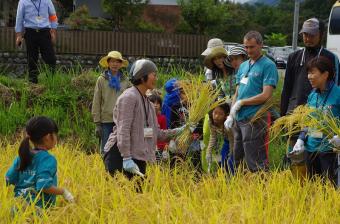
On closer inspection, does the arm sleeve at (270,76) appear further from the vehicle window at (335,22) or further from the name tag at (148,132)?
the vehicle window at (335,22)

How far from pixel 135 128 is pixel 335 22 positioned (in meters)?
11.8

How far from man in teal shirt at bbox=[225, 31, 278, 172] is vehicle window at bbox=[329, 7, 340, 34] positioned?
34.2 ft

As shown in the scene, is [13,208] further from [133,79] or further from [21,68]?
[21,68]

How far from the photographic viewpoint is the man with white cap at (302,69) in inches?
183

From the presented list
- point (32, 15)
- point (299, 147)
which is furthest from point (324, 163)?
point (32, 15)

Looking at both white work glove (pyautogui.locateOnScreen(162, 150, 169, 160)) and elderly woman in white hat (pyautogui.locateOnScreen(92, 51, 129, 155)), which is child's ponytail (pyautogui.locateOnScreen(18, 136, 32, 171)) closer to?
white work glove (pyautogui.locateOnScreen(162, 150, 169, 160))

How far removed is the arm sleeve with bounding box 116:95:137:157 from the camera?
3938 millimetres

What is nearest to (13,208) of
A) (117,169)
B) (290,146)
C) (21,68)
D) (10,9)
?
(117,169)

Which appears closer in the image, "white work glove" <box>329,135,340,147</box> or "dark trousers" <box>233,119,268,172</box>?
"white work glove" <box>329,135,340,147</box>

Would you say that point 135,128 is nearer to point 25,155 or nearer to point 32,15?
point 25,155

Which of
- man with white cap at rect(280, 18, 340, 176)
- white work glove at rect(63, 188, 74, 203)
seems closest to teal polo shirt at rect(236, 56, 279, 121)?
man with white cap at rect(280, 18, 340, 176)

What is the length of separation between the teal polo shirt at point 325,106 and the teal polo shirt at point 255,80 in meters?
0.60

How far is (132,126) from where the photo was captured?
4.00 meters

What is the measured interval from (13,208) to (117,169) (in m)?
0.97
